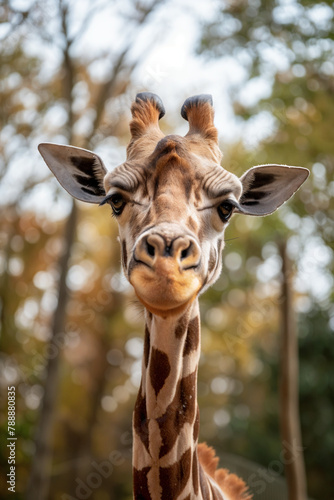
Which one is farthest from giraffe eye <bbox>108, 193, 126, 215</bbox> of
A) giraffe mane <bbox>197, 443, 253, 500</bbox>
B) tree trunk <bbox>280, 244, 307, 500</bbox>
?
tree trunk <bbox>280, 244, 307, 500</bbox>

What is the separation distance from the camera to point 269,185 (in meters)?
4.52

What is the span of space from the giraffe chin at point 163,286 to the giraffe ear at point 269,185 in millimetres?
1560

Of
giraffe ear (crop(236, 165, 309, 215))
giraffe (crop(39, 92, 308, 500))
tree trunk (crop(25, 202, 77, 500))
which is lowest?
tree trunk (crop(25, 202, 77, 500))

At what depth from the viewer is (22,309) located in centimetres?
2153

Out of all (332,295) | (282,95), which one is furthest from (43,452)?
(282,95)

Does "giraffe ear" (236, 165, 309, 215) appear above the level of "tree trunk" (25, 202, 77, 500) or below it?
above

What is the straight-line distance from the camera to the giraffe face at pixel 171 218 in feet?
9.82

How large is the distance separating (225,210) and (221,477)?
99.7 inches

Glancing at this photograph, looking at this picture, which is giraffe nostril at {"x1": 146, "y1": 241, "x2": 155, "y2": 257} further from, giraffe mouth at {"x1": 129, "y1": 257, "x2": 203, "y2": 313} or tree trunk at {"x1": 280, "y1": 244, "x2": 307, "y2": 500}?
tree trunk at {"x1": 280, "y1": 244, "x2": 307, "y2": 500}

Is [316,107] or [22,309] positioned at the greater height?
[316,107]

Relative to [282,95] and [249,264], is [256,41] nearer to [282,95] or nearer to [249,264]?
[282,95]

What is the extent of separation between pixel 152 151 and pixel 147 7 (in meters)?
11.3

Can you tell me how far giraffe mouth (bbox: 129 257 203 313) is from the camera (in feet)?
9.68

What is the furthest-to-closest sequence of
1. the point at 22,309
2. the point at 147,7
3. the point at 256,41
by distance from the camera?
the point at 22,309 < the point at 147,7 < the point at 256,41
